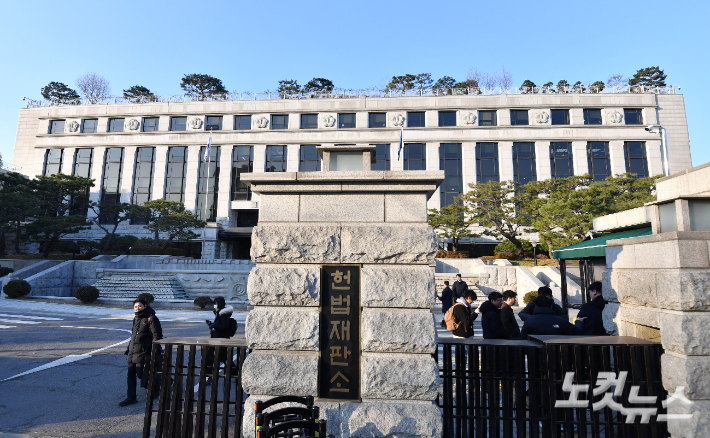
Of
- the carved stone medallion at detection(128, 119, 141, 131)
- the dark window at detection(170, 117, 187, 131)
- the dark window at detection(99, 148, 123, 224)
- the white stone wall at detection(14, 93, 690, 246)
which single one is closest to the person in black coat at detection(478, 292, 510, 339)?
the white stone wall at detection(14, 93, 690, 246)

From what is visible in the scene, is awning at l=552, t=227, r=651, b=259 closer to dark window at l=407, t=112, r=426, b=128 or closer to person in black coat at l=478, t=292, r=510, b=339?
person in black coat at l=478, t=292, r=510, b=339

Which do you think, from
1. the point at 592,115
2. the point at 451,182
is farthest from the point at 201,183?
the point at 592,115

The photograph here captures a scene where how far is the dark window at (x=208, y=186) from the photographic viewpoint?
40.1 m

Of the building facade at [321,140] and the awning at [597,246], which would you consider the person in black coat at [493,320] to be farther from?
the building facade at [321,140]

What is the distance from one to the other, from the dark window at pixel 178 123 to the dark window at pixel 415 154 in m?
25.4

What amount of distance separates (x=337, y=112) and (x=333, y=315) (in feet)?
128

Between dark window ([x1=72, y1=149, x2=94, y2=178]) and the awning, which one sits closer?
the awning

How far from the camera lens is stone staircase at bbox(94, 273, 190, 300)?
23.7 m

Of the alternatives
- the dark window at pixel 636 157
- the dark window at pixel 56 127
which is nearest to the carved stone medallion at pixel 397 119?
the dark window at pixel 636 157

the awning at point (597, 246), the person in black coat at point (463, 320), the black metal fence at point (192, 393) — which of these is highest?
the awning at point (597, 246)

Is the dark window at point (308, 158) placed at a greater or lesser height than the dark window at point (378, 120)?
lesser

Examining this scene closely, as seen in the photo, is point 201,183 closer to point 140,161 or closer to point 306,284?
point 140,161

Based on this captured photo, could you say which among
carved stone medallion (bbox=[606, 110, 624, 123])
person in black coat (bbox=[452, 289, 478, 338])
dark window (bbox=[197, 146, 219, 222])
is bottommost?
person in black coat (bbox=[452, 289, 478, 338])

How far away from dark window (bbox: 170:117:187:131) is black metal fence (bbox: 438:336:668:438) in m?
44.9
